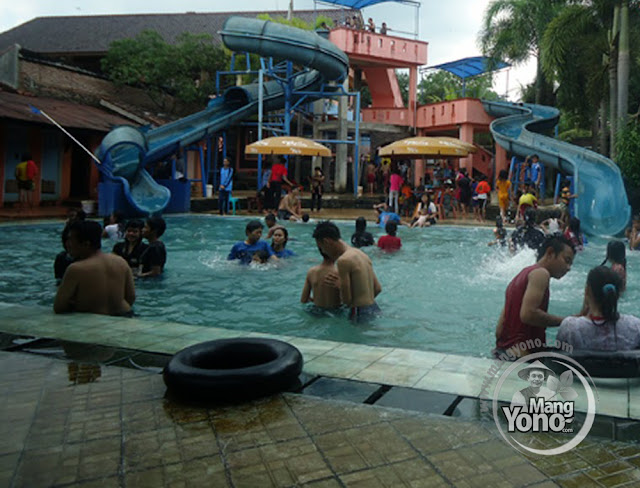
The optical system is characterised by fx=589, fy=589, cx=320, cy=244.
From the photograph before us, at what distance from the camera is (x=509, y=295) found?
4.54 metres

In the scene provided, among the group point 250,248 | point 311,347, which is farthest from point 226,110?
point 311,347

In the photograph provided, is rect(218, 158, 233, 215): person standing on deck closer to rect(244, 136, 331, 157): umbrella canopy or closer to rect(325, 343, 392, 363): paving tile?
rect(244, 136, 331, 157): umbrella canopy

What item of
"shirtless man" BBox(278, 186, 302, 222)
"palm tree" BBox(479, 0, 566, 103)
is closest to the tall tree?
"palm tree" BBox(479, 0, 566, 103)

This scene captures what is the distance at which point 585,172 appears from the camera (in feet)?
58.5

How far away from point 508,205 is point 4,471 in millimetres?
19119

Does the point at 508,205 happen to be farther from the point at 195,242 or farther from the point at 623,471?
the point at 623,471

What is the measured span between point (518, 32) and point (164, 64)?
16451 mm

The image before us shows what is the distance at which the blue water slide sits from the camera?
16.4 meters

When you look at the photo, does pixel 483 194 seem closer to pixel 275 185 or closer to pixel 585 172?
pixel 585 172

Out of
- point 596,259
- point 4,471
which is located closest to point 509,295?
point 4,471

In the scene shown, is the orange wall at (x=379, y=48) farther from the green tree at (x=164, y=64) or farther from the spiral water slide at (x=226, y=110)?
the green tree at (x=164, y=64)

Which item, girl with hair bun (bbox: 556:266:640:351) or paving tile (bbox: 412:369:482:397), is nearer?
paving tile (bbox: 412:369:482:397)

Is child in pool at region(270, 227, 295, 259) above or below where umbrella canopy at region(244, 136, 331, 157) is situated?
below

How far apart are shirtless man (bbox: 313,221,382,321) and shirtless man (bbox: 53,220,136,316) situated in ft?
6.94
